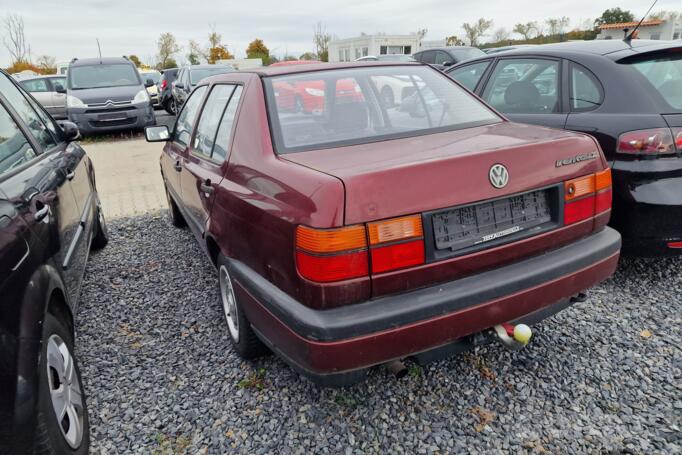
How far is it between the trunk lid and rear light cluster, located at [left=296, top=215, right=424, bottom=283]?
0.05m

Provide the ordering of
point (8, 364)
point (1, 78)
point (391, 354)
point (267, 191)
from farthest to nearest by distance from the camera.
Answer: point (1, 78)
point (267, 191)
point (391, 354)
point (8, 364)

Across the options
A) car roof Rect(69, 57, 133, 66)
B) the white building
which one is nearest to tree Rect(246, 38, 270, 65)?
the white building

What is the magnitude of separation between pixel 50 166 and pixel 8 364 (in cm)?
167

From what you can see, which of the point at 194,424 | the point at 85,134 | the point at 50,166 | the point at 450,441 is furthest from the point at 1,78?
the point at 85,134

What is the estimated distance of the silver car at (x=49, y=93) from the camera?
46.6ft

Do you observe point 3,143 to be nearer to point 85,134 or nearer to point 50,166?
point 50,166

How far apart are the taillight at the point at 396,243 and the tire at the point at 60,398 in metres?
1.27

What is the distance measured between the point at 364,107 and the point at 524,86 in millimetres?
2096

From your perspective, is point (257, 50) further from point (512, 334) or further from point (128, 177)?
point (512, 334)

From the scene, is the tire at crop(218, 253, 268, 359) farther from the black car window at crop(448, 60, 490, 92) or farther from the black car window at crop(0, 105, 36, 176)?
the black car window at crop(448, 60, 490, 92)

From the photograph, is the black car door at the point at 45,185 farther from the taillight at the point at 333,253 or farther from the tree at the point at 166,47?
the tree at the point at 166,47

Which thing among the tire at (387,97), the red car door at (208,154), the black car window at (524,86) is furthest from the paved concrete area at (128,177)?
the black car window at (524,86)

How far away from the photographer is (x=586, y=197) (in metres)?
2.25

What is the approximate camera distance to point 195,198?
→ 312cm
